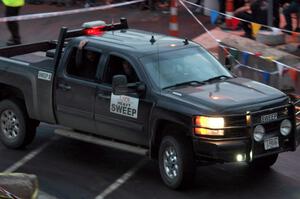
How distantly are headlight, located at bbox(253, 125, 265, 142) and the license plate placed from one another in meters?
0.09

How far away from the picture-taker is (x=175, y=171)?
8.39 meters

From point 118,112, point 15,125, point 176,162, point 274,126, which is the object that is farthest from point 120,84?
point 15,125

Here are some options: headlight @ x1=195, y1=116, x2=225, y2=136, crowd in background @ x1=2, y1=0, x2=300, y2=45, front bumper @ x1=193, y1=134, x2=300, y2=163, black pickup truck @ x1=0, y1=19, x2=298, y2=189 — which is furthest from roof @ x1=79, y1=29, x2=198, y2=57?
crowd in background @ x1=2, y1=0, x2=300, y2=45

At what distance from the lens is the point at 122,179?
9.03 metres

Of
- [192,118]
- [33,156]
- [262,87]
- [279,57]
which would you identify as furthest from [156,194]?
[279,57]

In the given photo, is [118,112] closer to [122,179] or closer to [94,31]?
[122,179]

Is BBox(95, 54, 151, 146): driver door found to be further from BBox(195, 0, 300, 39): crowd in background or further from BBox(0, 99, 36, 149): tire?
BBox(195, 0, 300, 39): crowd in background

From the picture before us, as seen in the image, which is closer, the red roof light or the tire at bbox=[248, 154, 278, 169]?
the tire at bbox=[248, 154, 278, 169]

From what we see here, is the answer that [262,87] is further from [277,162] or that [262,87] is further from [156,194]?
[156,194]

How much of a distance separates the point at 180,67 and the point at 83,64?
1.39 m

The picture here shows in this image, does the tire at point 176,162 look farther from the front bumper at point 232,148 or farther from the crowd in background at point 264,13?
the crowd in background at point 264,13

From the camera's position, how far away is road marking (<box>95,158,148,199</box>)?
853 centimetres

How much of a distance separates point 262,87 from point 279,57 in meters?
3.76

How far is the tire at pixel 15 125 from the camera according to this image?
33.8 ft
